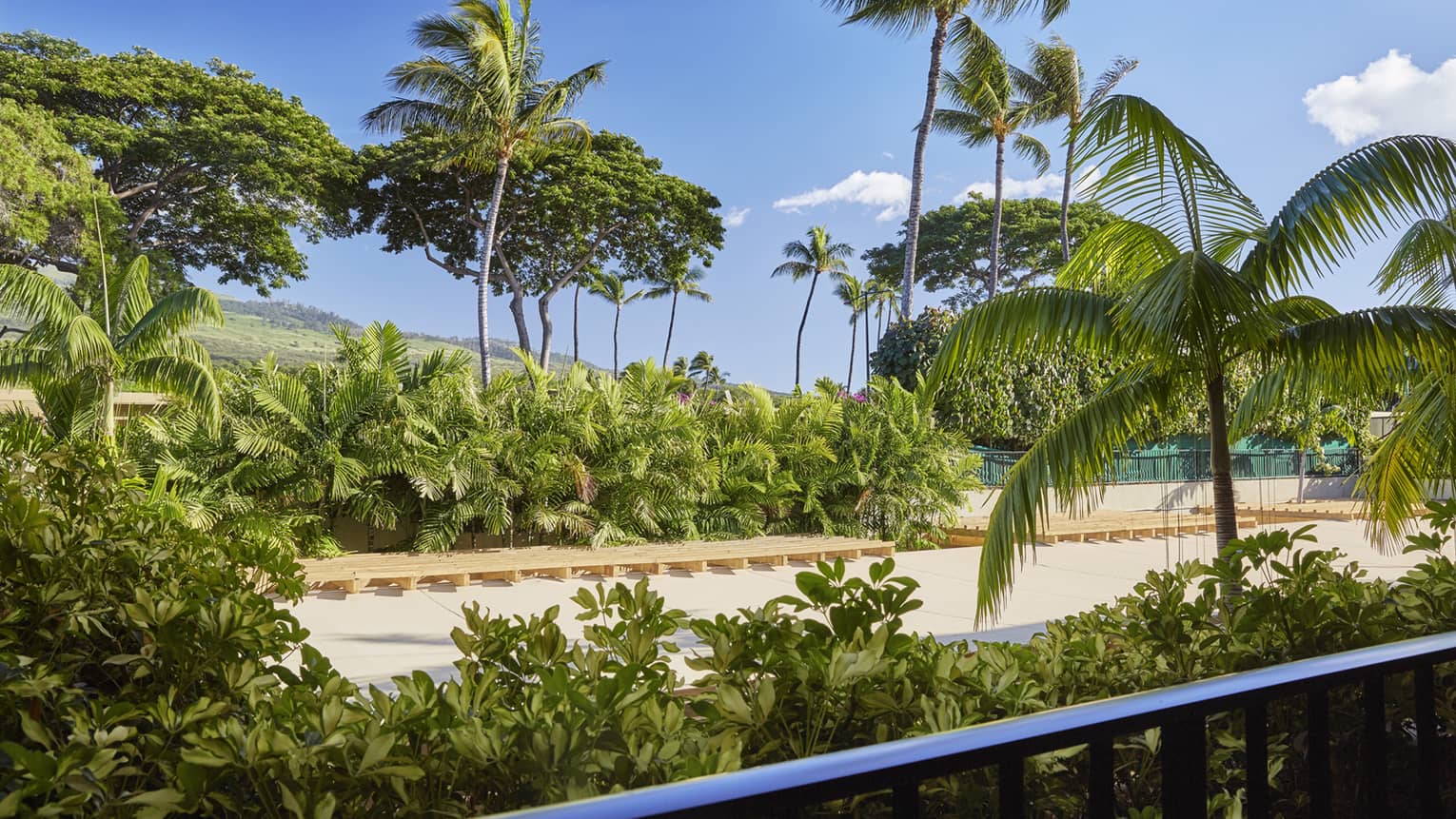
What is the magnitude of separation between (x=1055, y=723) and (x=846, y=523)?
11623 millimetres

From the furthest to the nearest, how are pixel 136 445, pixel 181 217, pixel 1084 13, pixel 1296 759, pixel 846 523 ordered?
pixel 181 217 < pixel 1084 13 < pixel 846 523 < pixel 136 445 < pixel 1296 759

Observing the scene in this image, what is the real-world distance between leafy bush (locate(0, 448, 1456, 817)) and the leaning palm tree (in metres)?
2.17

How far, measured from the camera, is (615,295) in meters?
50.8

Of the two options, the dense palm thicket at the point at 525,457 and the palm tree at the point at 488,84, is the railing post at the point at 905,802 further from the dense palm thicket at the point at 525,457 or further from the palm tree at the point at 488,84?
the palm tree at the point at 488,84

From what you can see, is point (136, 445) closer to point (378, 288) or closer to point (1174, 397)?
point (1174, 397)

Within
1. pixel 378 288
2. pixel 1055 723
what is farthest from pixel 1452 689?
pixel 378 288

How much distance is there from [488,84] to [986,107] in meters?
12.8

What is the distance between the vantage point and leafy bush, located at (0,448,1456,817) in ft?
3.67

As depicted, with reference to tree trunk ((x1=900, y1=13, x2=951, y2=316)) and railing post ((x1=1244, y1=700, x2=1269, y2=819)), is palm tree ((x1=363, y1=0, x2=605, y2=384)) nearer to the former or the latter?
tree trunk ((x1=900, y1=13, x2=951, y2=316))

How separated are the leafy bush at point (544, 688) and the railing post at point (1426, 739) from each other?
29cm

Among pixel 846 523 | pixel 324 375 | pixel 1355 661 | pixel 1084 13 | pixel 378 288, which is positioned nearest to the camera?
pixel 1355 661

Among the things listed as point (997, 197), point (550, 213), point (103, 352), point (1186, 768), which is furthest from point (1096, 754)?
point (550, 213)

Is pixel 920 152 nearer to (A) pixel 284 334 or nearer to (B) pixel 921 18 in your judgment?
(B) pixel 921 18

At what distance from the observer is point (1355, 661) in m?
1.04
